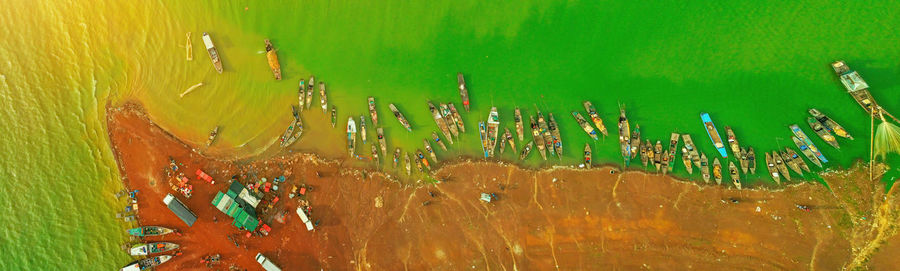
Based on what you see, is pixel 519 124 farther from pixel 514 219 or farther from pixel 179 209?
pixel 179 209

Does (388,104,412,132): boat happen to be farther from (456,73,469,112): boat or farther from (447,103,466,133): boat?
(456,73,469,112): boat

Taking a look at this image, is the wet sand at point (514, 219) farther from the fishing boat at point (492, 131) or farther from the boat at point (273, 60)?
the boat at point (273, 60)

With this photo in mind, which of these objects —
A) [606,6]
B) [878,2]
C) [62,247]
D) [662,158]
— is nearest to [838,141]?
[878,2]

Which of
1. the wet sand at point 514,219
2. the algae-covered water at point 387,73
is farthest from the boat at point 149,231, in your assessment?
the algae-covered water at point 387,73

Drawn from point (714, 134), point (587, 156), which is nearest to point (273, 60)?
point (587, 156)

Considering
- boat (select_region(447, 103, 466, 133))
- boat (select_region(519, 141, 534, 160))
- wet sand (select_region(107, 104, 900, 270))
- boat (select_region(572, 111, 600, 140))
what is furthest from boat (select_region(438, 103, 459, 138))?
boat (select_region(572, 111, 600, 140))

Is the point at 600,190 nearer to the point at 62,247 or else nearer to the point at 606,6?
the point at 606,6
